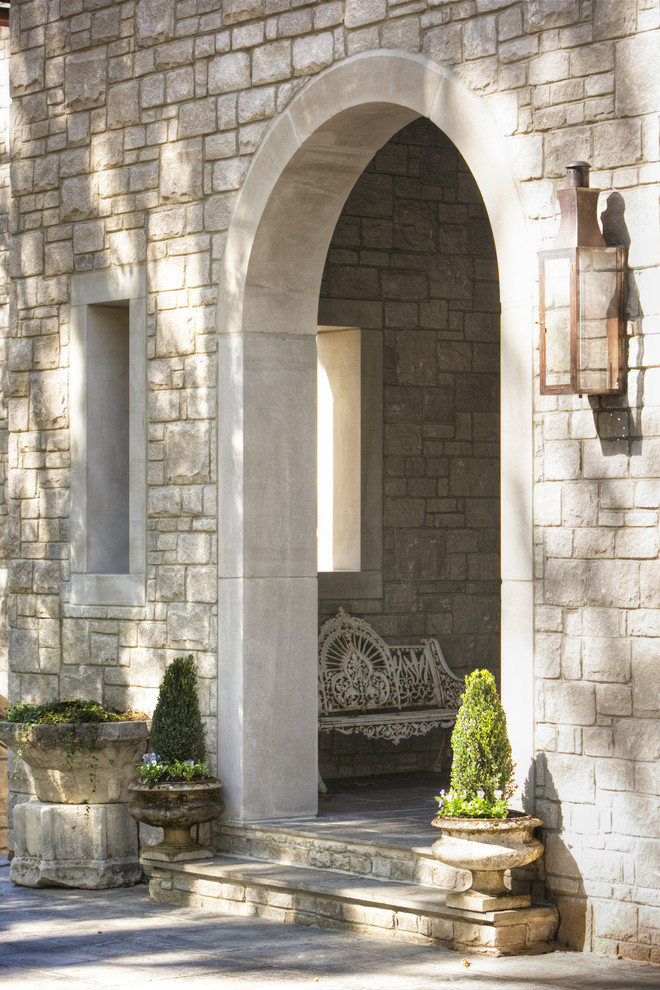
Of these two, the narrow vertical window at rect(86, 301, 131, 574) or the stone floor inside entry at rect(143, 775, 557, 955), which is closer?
the stone floor inside entry at rect(143, 775, 557, 955)

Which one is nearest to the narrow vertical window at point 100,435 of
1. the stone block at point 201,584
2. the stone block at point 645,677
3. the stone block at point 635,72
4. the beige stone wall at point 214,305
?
the beige stone wall at point 214,305

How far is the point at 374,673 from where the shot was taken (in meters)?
10.4

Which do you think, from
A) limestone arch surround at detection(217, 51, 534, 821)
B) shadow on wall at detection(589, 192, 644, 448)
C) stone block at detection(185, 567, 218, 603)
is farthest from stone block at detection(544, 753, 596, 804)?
stone block at detection(185, 567, 218, 603)

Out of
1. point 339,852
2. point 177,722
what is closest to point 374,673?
point 177,722

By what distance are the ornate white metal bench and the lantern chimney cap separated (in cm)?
404

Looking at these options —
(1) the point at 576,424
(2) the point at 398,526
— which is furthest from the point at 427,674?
(1) the point at 576,424

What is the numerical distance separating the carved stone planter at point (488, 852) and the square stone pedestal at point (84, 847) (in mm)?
2632

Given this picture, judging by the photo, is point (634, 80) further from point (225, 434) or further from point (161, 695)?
point (161, 695)

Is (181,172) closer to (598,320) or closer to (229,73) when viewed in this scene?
(229,73)

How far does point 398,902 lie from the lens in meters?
7.30

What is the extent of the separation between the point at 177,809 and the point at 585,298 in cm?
340

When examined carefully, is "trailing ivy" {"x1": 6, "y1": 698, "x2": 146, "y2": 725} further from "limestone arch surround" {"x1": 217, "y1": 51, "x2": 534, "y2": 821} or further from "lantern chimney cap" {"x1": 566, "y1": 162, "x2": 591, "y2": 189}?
"lantern chimney cap" {"x1": 566, "y1": 162, "x2": 591, "y2": 189}

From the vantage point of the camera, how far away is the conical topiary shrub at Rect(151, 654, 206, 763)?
8641 millimetres

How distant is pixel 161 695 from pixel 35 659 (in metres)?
1.69
